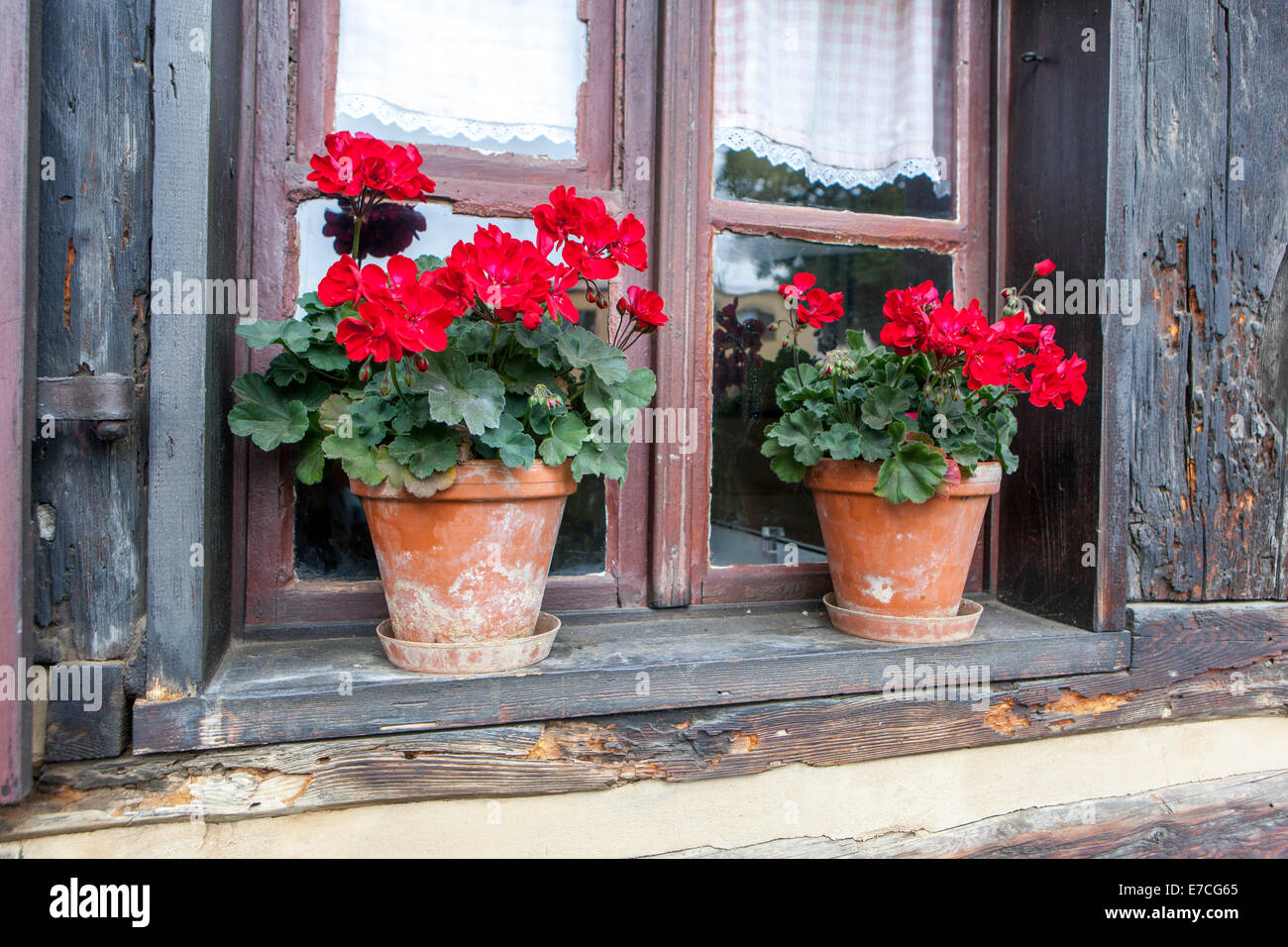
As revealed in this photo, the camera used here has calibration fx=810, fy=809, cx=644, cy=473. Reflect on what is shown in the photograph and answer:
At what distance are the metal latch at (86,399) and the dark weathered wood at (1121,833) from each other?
118 centimetres

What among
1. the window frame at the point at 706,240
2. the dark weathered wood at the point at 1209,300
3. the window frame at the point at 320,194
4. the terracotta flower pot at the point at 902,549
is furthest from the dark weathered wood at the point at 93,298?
the dark weathered wood at the point at 1209,300

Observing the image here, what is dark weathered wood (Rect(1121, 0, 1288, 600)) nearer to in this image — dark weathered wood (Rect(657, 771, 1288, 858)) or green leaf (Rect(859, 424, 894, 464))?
dark weathered wood (Rect(657, 771, 1288, 858))

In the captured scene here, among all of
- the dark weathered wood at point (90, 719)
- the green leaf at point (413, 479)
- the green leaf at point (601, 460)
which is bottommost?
the dark weathered wood at point (90, 719)

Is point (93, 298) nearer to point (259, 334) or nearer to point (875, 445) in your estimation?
point (259, 334)

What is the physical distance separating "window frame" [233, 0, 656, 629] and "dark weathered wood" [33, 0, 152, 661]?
10.4 inches

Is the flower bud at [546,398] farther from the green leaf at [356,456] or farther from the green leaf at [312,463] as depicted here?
the green leaf at [312,463]

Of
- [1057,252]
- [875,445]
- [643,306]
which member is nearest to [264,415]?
[643,306]

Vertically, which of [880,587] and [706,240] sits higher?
[706,240]

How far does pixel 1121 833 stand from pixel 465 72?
2123 millimetres

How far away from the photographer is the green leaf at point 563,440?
4.20ft

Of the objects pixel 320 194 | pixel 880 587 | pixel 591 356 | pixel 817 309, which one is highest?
pixel 320 194

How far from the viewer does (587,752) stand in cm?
140

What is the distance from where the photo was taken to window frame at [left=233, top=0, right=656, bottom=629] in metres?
1.53
